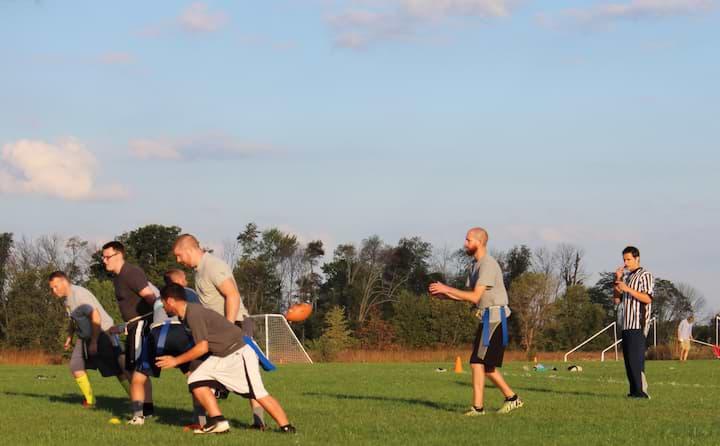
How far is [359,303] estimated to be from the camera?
95688mm

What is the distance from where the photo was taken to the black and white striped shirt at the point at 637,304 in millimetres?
Result: 15914

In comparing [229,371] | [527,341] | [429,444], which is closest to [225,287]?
[229,371]

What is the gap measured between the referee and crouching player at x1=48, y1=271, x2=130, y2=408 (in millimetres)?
6854

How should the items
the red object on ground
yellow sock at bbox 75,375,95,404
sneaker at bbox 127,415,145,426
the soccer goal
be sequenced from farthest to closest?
the soccer goal < yellow sock at bbox 75,375,95,404 < sneaker at bbox 127,415,145,426 < the red object on ground

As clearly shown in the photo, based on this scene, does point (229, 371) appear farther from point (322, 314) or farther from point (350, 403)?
point (322, 314)

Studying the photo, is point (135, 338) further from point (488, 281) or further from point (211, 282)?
point (488, 281)

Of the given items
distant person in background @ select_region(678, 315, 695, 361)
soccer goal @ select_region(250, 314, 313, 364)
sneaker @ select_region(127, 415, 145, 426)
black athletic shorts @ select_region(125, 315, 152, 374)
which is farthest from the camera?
soccer goal @ select_region(250, 314, 313, 364)

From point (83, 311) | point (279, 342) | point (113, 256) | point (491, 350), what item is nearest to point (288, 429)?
point (491, 350)

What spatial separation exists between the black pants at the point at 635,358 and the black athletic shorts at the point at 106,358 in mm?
6924

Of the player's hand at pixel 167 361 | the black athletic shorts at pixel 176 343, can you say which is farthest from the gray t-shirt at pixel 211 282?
the player's hand at pixel 167 361

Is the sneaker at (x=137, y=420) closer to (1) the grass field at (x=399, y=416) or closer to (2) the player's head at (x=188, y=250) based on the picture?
(1) the grass field at (x=399, y=416)

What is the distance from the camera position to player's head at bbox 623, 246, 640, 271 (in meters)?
15.9

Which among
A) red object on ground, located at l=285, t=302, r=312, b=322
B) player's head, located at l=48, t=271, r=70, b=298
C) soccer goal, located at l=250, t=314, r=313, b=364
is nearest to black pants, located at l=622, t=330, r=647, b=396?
red object on ground, located at l=285, t=302, r=312, b=322

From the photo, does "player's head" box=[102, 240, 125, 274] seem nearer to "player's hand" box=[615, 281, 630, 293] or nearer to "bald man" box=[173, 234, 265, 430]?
"bald man" box=[173, 234, 265, 430]
